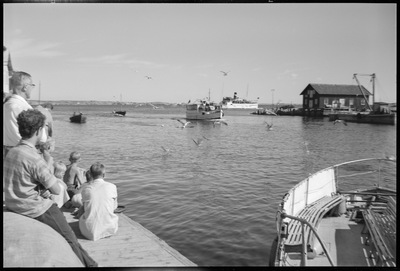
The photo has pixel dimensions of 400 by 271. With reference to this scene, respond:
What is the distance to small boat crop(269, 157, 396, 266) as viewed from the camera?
16.6 feet

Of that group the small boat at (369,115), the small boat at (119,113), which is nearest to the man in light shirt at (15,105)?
the small boat at (369,115)

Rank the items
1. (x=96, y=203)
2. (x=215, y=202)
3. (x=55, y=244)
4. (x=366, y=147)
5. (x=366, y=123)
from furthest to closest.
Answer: (x=366, y=123)
(x=366, y=147)
(x=215, y=202)
(x=96, y=203)
(x=55, y=244)

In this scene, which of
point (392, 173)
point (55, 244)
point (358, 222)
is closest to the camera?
point (55, 244)

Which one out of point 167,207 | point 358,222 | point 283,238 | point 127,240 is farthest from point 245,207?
point 127,240

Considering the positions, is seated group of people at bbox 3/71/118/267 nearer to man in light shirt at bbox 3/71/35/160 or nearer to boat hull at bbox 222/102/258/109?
man in light shirt at bbox 3/71/35/160

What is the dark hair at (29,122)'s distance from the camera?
3674 millimetres

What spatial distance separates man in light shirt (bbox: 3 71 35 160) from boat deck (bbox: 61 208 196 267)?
1.54 metres

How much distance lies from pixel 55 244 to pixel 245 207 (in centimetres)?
794

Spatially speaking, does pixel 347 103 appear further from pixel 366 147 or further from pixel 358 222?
pixel 358 222

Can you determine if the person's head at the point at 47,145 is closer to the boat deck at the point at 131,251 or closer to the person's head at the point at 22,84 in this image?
the person's head at the point at 22,84

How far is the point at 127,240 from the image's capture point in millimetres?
5035

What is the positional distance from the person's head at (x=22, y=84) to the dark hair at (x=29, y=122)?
0.79 meters

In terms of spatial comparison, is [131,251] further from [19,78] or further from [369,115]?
[369,115]

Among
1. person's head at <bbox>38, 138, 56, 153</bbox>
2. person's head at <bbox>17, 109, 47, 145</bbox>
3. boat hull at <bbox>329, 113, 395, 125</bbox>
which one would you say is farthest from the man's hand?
boat hull at <bbox>329, 113, 395, 125</bbox>
